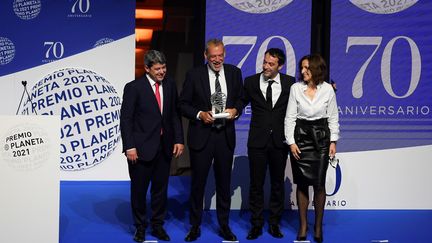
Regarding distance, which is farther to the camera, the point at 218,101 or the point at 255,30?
the point at 255,30

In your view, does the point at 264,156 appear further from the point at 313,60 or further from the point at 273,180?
the point at 313,60

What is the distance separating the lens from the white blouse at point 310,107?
530 cm

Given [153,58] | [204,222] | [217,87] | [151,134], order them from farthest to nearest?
[204,222] → [217,87] → [151,134] → [153,58]

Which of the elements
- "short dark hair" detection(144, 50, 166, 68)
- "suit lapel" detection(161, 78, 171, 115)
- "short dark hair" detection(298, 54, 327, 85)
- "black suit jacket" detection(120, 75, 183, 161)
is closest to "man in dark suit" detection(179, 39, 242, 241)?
"suit lapel" detection(161, 78, 171, 115)

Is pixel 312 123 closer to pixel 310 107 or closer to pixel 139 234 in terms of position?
pixel 310 107

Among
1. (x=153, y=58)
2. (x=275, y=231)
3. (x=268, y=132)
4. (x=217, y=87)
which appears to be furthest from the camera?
(x=275, y=231)

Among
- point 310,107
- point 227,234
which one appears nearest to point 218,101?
point 310,107

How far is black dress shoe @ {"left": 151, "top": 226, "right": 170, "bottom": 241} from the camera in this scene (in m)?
5.44

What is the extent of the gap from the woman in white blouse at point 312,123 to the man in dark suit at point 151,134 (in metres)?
0.97

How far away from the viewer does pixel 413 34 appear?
670 centimetres

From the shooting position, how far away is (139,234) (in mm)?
5410

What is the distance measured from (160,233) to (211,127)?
1000 mm

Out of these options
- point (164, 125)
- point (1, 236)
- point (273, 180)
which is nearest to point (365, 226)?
point (273, 180)

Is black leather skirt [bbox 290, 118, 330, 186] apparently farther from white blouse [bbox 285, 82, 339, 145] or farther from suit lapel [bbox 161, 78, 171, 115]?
suit lapel [bbox 161, 78, 171, 115]
